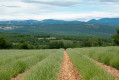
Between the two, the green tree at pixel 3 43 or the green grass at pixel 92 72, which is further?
the green tree at pixel 3 43

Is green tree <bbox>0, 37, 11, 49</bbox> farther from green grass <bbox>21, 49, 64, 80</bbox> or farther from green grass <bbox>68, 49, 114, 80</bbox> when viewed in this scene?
green grass <bbox>68, 49, 114, 80</bbox>

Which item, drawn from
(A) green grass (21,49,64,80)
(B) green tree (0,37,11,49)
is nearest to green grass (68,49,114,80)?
(A) green grass (21,49,64,80)

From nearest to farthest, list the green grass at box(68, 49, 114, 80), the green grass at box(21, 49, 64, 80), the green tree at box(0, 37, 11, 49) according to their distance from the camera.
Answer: the green grass at box(68, 49, 114, 80) → the green grass at box(21, 49, 64, 80) → the green tree at box(0, 37, 11, 49)

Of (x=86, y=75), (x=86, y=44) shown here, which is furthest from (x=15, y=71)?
(x=86, y=44)

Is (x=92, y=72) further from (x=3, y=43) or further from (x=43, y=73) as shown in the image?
(x=3, y=43)

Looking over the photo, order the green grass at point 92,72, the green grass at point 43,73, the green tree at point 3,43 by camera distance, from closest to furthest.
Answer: the green grass at point 92,72 → the green grass at point 43,73 → the green tree at point 3,43

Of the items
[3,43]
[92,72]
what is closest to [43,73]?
[92,72]

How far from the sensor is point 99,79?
521 centimetres

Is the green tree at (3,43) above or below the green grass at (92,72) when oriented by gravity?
below

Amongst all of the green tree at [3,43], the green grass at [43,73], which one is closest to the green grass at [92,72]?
the green grass at [43,73]

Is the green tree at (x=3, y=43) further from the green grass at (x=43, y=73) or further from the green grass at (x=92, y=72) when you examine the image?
the green grass at (x=92, y=72)

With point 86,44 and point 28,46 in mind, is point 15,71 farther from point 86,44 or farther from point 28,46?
point 86,44

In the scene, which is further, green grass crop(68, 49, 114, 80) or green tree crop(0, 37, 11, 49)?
green tree crop(0, 37, 11, 49)

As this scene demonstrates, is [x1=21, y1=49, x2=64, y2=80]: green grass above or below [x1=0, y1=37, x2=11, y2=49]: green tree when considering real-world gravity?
above
